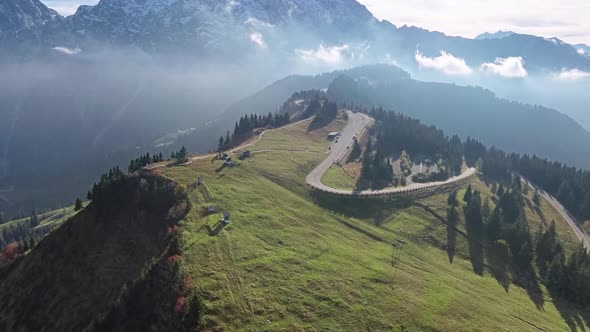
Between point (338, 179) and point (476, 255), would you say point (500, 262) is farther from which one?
point (338, 179)

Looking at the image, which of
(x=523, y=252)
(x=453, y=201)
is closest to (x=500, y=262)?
(x=523, y=252)

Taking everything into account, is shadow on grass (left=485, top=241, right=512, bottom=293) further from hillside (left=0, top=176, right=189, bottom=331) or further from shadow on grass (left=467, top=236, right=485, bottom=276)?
hillside (left=0, top=176, right=189, bottom=331)

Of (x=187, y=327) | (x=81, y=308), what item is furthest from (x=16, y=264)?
(x=187, y=327)

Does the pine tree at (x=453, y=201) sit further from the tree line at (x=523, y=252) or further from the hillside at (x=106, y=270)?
the hillside at (x=106, y=270)

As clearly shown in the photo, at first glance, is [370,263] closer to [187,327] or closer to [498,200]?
[187,327]

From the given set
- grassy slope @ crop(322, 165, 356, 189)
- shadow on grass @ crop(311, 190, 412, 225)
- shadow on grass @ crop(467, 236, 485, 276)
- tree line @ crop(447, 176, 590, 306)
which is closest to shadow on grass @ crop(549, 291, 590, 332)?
tree line @ crop(447, 176, 590, 306)

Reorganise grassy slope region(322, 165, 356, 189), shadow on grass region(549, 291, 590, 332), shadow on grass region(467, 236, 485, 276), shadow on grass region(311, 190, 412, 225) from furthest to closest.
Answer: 1. grassy slope region(322, 165, 356, 189)
2. shadow on grass region(311, 190, 412, 225)
3. shadow on grass region(467, 236, 485, 276)
4. shadow on grass region(549, 291, 590, 332)
